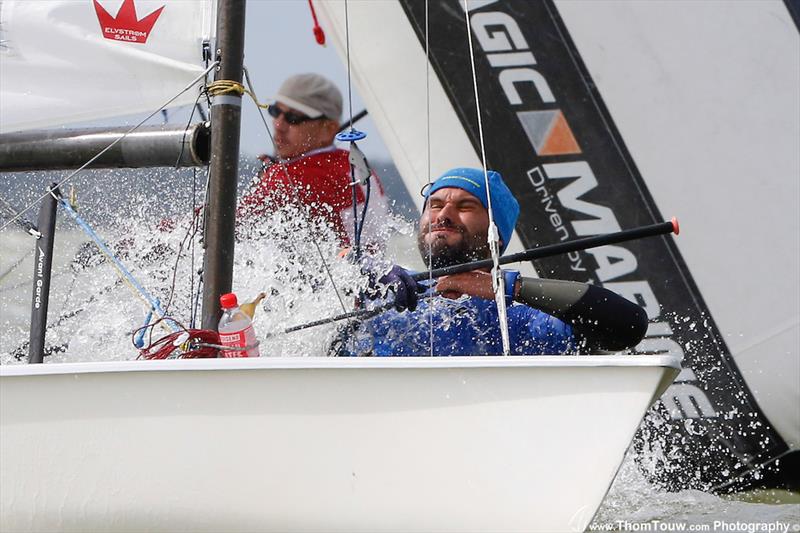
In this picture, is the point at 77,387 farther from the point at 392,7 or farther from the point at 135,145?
the point at 392,7

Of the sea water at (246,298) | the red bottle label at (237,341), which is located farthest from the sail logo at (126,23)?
the red bottle label at (237,341)

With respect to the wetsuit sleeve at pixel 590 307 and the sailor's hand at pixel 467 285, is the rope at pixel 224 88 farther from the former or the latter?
the wetsuit sleeve at pixel 590 307

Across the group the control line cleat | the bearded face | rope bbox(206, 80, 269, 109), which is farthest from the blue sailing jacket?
rope bbox(206, 80, 269, 109)

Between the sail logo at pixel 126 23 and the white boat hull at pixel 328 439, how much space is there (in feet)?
2.88

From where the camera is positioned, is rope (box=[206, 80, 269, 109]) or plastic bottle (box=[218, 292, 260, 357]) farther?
rope (box=[206, 80, 269, 109])

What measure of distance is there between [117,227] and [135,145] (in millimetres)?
811

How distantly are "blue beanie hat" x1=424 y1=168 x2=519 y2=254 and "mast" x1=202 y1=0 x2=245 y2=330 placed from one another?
0.41 meters

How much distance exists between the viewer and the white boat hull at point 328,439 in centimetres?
136

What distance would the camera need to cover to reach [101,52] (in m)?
2.11

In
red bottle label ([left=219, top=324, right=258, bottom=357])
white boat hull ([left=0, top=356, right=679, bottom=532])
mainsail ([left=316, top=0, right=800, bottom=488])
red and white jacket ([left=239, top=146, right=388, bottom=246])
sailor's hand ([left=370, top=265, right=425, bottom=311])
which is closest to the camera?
white boat hull ([left=0, top=356, right=679, bottom=532])

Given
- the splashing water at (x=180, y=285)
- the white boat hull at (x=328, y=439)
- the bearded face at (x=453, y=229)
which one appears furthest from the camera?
the splashing water at (x=180, y=285)

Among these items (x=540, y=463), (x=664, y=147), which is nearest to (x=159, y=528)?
(x=540, y=463)

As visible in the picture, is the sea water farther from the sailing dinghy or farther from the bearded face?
the sailing dinghy

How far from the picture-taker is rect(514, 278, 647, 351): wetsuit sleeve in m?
1.83
